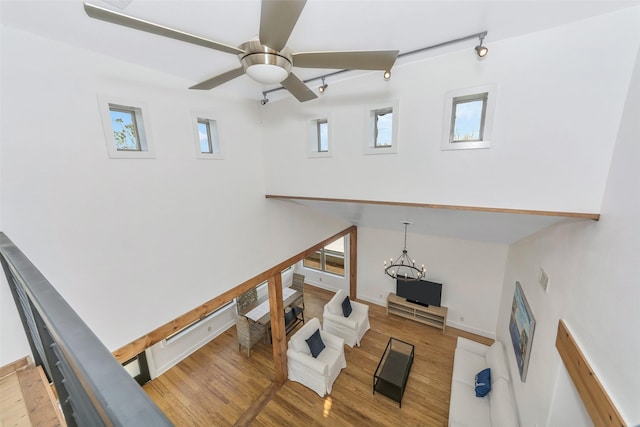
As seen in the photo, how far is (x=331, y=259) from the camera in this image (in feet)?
27.0

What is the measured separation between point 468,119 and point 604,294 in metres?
1.82

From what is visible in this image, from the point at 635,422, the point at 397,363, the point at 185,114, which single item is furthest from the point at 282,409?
the point at 185,114

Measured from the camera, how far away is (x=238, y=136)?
3596 millimetres

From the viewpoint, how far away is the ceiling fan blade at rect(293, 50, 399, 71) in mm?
1475

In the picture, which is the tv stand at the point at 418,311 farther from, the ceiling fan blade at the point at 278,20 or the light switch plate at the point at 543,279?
the ceiling fan blade at the point at 278,20

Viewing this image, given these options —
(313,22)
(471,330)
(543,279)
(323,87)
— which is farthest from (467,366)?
(313,22)

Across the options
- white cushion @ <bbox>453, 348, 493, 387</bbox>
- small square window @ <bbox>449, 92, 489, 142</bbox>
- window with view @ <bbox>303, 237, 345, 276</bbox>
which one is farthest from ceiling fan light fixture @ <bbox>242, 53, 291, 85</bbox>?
window with view @ <bbox>303, 237, 345, 276</bbox>

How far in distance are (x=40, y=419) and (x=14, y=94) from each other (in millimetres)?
2323

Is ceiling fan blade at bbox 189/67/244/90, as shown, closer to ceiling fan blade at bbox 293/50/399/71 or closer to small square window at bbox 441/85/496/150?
ceiling fan blade at bbox 293/50/399/71

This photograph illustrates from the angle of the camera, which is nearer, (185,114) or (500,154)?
(500,154)

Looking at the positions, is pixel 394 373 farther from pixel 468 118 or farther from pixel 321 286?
pixel 468 118

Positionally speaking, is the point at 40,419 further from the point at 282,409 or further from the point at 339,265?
the point at 339,265

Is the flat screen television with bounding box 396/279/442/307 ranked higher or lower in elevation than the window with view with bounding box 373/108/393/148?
lower

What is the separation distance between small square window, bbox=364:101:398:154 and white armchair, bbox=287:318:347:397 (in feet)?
12.3
